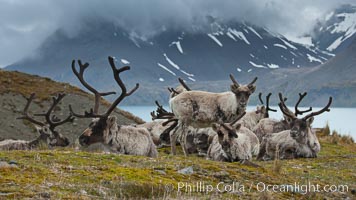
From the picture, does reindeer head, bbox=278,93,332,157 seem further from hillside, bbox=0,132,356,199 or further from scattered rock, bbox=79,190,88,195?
scattered rock, bbox=79,190,88,195

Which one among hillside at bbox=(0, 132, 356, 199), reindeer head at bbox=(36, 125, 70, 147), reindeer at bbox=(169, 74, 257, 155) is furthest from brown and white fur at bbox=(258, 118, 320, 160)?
reindeer head at bbox=(36, 125, 70, 147)

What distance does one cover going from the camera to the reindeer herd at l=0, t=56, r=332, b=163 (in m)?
15.7

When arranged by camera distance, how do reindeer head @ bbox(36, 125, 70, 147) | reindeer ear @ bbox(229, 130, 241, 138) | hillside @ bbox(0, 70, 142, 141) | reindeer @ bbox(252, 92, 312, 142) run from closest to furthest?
1. reindeer ear @ bbox(229, 130, 241, 138)
2. reindeer @ bbox(252, 92, 312, 142)
3. reindeer head @ bbox(36, 125, 70, 147)
4. hillside @ bbox(0, 70, 142, 141)

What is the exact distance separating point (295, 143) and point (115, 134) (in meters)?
6.24

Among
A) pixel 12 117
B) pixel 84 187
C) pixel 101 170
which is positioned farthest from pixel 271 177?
pixel 12 117

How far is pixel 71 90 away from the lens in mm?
39500

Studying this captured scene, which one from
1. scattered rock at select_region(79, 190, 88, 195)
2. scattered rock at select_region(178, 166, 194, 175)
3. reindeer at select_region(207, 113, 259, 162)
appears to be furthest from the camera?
reindeer at select_region(207, 113, 259, 162)

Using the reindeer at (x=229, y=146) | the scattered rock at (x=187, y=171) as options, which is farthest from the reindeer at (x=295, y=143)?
the scattered rock at (x=187, y=171)

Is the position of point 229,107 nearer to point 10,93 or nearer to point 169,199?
point 169,199

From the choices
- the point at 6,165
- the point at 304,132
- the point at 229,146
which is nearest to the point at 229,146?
the point at 229,146

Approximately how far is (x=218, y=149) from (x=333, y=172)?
3.46 metres

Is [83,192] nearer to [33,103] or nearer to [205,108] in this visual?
[205,108]

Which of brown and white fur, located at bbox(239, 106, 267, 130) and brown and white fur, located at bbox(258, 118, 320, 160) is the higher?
brown and white fur, located at bbox(239, 106, 267, 130)

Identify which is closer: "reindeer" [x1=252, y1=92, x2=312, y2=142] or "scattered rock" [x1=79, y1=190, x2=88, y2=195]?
"scattered rock" [x1=79, y1=190, x2=88, y2=195]
